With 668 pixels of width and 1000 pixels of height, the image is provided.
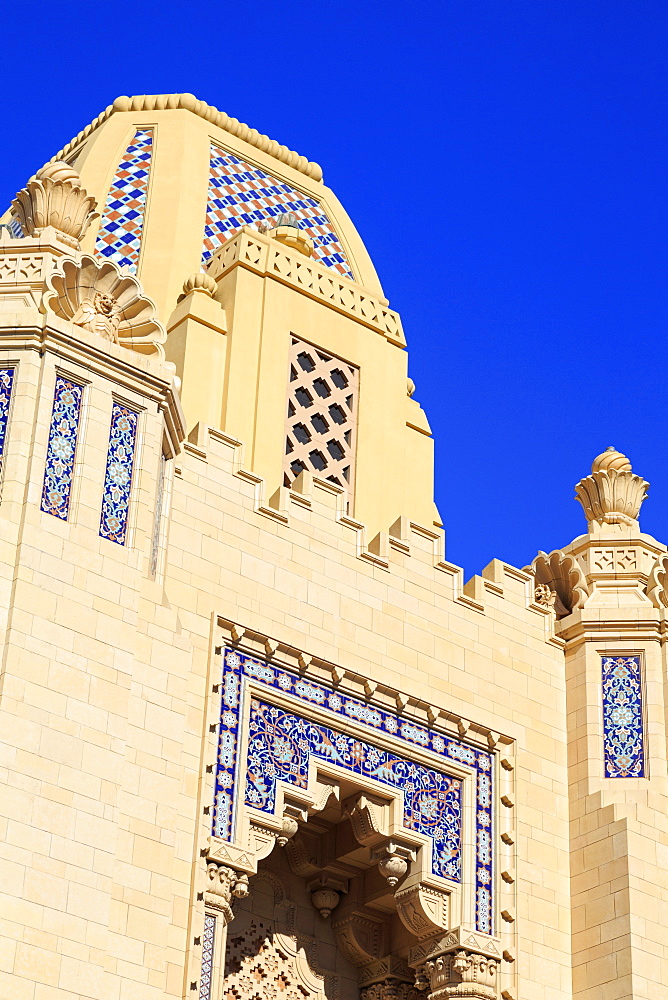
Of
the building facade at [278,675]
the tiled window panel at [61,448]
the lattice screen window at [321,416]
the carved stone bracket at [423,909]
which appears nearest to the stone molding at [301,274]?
the building facade at [278,675]

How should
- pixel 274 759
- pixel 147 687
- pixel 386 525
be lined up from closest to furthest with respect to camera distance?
pixel 147 687 < pixel 274 759 < pixel 386 525

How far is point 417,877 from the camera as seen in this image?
14.8m

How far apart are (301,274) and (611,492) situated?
3.51 metres

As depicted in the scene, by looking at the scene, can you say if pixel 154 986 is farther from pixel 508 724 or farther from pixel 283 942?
pixel 508 724

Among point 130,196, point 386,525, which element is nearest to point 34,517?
point 386,525

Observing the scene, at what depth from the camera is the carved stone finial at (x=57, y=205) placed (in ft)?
47.7

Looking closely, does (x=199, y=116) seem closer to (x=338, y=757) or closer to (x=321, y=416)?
(x=321, y=416)

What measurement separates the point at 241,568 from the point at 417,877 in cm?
265

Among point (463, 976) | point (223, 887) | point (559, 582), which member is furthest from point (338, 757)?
point (559, 582)

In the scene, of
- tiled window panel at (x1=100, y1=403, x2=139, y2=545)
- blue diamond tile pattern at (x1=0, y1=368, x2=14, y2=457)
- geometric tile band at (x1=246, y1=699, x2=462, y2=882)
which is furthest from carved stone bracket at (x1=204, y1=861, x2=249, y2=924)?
blue diamond tile pattern at (x1=0, y1=368, x2=14, y2=457)

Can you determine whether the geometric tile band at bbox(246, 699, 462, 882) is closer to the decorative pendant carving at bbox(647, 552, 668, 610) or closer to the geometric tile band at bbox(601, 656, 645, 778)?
the geometric tile band at bbox(601, 656, 645, 778)

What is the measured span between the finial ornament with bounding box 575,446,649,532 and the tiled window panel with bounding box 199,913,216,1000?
581 cm

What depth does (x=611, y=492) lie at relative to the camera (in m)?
17.6

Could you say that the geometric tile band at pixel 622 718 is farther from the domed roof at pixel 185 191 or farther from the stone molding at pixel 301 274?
the domed roof at pixel 185 191
